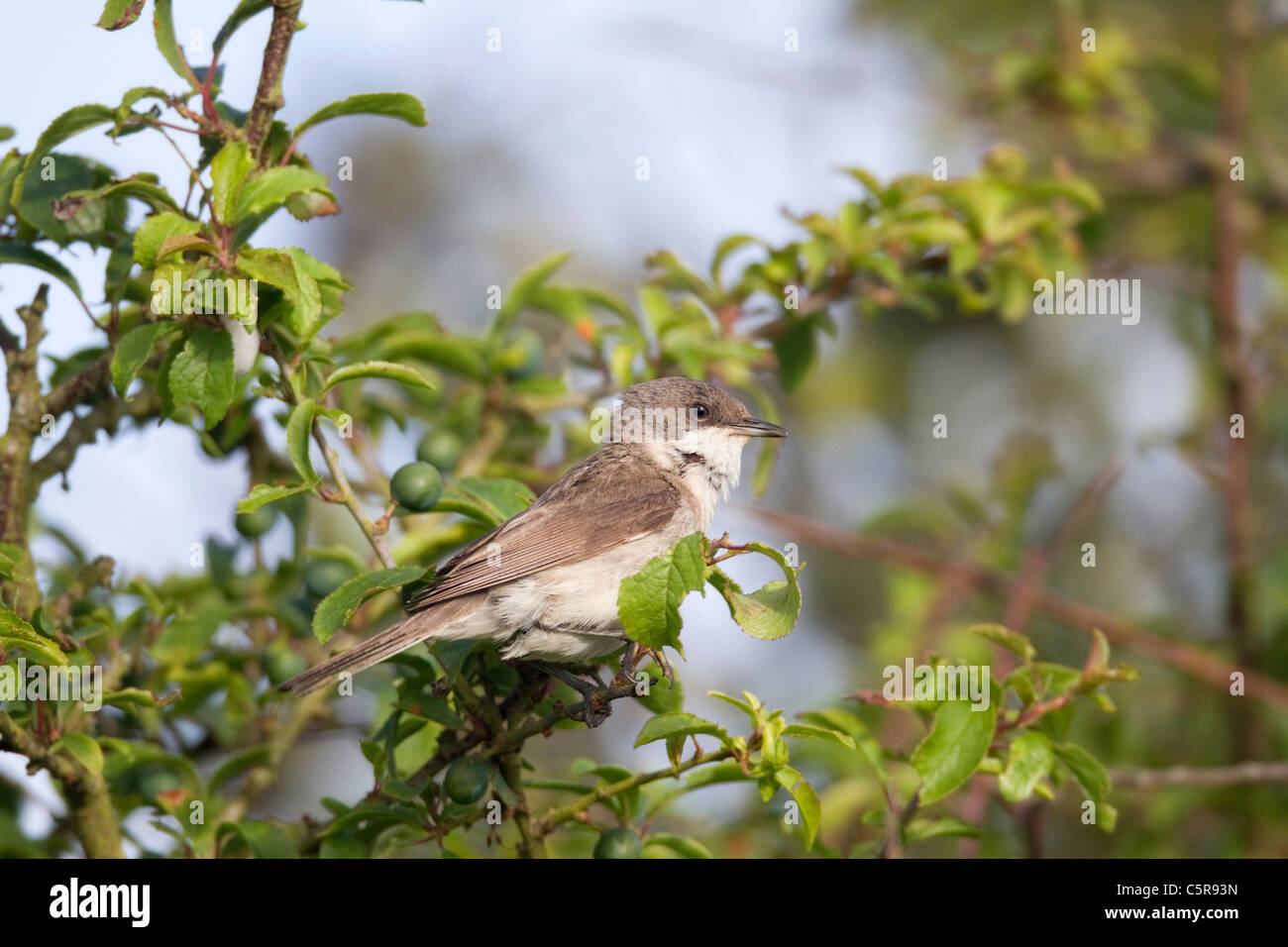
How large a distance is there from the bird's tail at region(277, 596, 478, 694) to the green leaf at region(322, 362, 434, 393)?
732 mm

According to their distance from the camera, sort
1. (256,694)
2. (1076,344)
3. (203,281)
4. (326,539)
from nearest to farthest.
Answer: (203,281)
(256,694)
(326,539)
(1076,344)

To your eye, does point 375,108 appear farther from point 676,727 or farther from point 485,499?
point 676,727

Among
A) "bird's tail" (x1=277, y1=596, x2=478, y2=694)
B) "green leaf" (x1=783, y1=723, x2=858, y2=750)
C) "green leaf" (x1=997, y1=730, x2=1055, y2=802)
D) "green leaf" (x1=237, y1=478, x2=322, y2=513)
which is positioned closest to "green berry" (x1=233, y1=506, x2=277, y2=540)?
"bird's tail" (x1=277, y1=596, x2=478, y2=694)

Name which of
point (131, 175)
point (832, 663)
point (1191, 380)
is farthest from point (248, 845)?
point (1191, 380)

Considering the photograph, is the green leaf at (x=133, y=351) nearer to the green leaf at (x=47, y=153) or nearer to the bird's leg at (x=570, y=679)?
the green leaf at (x=47, y=153)

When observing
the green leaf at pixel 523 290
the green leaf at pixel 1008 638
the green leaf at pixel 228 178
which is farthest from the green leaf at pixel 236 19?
the green leaf at pixel 1008 638

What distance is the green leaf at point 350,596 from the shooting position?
319 centimetres

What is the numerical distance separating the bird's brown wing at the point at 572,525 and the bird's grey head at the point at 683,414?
223mm

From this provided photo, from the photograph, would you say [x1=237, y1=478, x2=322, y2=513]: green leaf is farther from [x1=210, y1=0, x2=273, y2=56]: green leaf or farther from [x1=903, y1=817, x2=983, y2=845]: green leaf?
[x1=903, y1=817, x2=983, y2=845]: green leaf

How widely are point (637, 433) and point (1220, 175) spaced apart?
3478mm

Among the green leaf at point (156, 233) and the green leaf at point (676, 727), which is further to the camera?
the green leaf at point (156, 233)

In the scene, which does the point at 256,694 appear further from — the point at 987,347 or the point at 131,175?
the point at 987,347

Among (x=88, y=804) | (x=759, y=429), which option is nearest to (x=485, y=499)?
(x=88, y=804)

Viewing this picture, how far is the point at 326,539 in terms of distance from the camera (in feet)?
24.5
